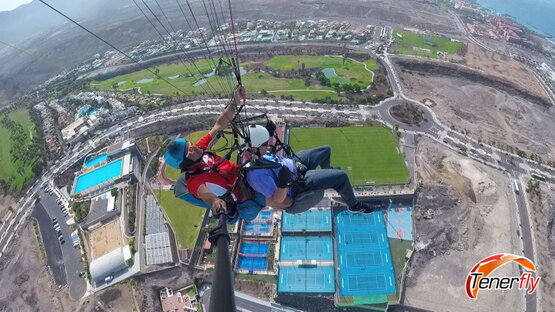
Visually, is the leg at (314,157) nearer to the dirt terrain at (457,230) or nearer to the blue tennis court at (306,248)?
the blue tennis court at (306,248)

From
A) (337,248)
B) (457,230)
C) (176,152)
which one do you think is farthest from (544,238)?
(176,152)

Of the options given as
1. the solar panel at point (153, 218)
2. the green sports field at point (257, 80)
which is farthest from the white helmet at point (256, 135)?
the green sports field at point (257, 80)

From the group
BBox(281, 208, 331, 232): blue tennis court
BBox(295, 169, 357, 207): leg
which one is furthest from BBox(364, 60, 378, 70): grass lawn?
BBox(295, 169, 357, 207): leg

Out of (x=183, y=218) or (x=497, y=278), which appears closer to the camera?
(x=497, y=278)

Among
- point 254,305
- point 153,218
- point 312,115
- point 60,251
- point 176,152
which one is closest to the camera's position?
point 176,152

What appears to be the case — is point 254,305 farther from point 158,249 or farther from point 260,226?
point 158,249

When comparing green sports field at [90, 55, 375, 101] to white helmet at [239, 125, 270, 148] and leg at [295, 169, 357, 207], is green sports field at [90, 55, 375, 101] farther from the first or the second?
white helmet at [239, 125, 270, 148]

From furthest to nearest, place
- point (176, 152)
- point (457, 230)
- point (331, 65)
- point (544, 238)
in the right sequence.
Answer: point (331, 65)
point (457, 230)
point (544, 238)
point (176, 152)
